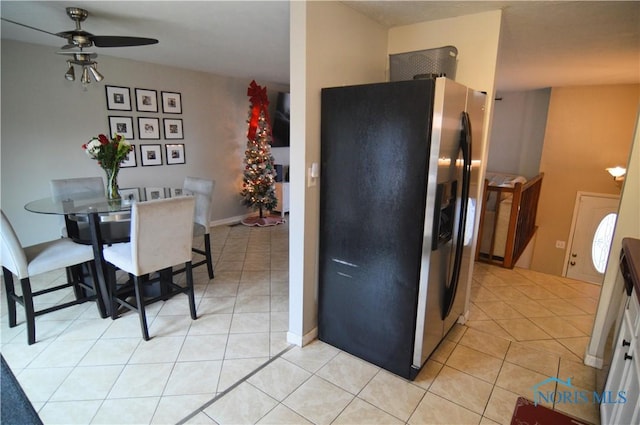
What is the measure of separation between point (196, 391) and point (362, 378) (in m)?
1.00

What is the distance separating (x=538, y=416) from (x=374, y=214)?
Answer: 1411 mm

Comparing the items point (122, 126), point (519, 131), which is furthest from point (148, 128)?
point (519, 131)

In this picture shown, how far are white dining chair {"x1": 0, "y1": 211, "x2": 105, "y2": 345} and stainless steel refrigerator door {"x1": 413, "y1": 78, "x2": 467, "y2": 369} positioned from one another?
251 cm

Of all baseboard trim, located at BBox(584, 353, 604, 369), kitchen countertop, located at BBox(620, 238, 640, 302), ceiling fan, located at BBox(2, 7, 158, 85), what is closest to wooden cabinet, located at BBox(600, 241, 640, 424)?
kitchen countertop, located at BBox(620, 238, 640, 302)

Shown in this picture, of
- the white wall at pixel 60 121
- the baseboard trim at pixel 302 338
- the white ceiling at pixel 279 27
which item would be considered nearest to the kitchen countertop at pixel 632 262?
the white ceiling at pixel 279 27

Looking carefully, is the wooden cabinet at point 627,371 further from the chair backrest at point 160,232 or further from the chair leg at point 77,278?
the chair leg at point 77,278

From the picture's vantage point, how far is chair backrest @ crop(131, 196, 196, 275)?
2328mm

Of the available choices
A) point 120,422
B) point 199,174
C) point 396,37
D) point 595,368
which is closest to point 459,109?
point 396,37

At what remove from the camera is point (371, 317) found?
2.17 m

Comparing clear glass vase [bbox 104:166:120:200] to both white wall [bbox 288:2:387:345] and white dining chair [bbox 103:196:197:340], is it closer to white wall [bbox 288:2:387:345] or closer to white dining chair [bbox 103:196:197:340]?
white dining chair [bbox 103:196:197:340]

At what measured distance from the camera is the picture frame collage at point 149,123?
419 cm

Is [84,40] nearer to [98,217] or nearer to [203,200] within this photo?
[98,217]

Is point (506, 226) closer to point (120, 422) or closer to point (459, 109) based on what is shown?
point (459, 109)

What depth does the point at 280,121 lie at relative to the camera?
6.03 metres
